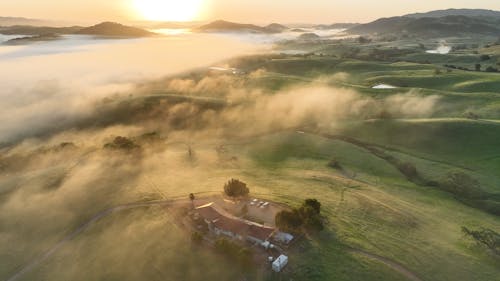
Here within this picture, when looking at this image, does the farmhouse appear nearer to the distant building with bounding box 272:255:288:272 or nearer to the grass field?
the distant building with bounding box 272:255:288:272

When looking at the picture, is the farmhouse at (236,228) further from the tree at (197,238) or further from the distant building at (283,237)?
the tree at (197,238)

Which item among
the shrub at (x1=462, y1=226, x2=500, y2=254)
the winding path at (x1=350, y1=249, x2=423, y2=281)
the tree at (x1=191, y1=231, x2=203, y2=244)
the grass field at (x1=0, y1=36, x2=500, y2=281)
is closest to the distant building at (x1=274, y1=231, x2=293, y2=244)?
the grass field at (x1=0, y1=36, x2=500, y2=281)

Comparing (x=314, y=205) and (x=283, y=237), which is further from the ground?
(x=314, y=205)

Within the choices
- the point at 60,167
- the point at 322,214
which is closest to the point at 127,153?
the point at 60,167

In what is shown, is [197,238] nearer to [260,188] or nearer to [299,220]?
[299,220]

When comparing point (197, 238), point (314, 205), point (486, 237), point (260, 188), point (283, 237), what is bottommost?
point (197, 238)

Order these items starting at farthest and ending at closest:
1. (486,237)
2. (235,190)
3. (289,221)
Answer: (235,190) → (486,237) → (289,221)

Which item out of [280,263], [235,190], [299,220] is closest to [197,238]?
[235,190]

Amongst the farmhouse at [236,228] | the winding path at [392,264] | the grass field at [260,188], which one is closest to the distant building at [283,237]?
the farmhouse at [236,228]
